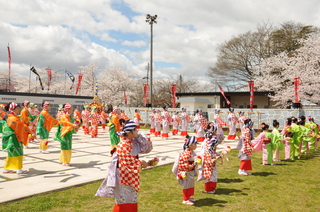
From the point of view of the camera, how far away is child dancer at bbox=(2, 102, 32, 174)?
23.8ft

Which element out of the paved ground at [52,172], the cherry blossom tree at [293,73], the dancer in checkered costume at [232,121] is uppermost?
the cherry blossom tree at [293,73]

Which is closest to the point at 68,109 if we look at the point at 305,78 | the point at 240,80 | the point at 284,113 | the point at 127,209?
the point at 127,209

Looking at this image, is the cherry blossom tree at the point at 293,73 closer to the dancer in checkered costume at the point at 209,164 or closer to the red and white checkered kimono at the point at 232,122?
the red and white checkered kimono at the point at 232,122

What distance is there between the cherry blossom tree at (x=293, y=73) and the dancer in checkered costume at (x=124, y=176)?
73.5 feet

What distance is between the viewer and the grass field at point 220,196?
16.9 feet

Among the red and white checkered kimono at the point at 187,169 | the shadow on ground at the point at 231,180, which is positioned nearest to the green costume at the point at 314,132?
the shadow on ground at the point at 231,180

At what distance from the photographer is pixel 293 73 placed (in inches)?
969

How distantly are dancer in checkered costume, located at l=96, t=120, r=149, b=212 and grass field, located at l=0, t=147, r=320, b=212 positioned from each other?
136 centimetres

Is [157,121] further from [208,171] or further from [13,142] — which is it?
[208,171]

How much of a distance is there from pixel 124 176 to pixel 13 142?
16.2ft

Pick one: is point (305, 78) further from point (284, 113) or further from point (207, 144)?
point (207, 144)

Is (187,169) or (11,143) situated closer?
(187,169)

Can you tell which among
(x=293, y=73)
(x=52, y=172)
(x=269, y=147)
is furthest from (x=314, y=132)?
(x=293, y=73)

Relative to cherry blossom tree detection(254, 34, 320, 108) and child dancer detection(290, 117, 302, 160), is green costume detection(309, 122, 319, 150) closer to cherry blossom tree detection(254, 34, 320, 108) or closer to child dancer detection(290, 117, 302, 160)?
child dancer detection(290, 117, 302, 160)
